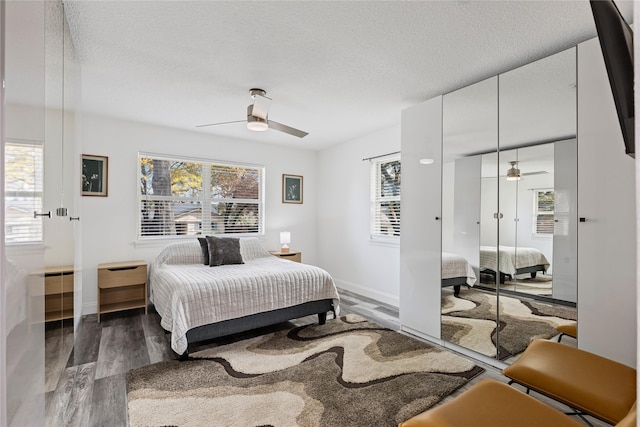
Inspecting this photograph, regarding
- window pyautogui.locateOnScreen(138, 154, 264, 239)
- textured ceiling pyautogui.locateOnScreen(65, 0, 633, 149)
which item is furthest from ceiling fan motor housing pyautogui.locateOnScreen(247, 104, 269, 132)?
window pyautogui.locateOnScreen(138, 154, 264, 239)

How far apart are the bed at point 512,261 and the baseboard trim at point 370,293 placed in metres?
1.81

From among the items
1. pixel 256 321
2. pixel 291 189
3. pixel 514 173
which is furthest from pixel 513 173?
pixel 291 189

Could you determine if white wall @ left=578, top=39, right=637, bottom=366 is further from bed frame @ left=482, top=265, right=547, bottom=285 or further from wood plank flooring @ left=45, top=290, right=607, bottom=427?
wood plank flooring @ left=45, top=290, right=607, bottom=427

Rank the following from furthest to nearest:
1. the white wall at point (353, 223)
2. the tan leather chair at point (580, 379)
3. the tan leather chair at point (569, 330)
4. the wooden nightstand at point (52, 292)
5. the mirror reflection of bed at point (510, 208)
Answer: the white wall at point (353, 223)
the mirror reflection of bed at point (510, 208)
the tan leather chair at point (569, 330)
the tan leather chair at point (580, 379)
the wooden nightstand at point (52, 292)

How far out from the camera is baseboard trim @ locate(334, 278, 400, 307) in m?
4.39

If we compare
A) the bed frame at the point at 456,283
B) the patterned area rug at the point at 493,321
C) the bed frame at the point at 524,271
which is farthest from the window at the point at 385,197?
the bed frame at the point at 524,271

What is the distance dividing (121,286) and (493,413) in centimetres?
412

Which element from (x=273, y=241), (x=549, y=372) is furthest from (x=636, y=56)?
(x=273, y=241)

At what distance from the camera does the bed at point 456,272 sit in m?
2.88

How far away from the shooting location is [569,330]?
217 cm

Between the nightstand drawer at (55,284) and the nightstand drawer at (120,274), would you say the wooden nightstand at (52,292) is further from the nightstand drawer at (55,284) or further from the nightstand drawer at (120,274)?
the nightstand drawer at (120,274)

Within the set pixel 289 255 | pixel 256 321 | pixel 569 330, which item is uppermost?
pixel 289 255

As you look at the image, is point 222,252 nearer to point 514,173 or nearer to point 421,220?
point 421,220

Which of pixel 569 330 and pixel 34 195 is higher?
pixel 34 195
